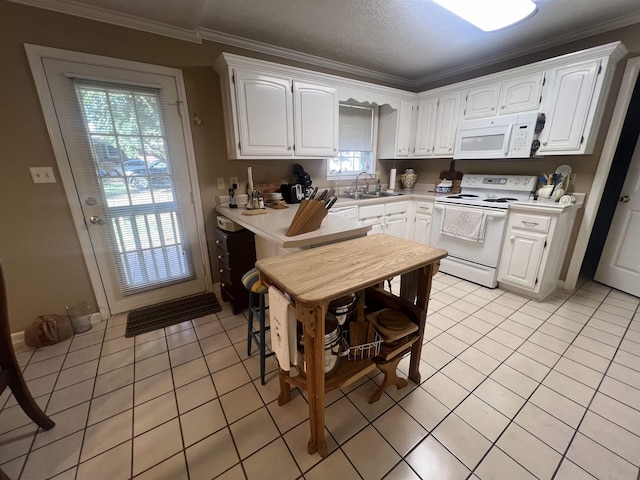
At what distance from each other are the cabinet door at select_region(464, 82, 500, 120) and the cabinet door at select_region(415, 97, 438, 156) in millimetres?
436

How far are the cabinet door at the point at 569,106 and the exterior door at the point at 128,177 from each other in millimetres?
3488

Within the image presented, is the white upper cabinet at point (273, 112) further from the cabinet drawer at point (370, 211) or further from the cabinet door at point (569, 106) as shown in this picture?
the cabinet door at point (569, 106)

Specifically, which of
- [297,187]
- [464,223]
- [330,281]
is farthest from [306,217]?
[464,223]

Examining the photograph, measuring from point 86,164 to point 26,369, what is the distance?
1.55 m

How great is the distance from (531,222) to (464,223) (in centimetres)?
58

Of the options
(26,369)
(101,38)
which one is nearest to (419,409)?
(26,369)

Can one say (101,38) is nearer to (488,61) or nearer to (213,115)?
(213,115)

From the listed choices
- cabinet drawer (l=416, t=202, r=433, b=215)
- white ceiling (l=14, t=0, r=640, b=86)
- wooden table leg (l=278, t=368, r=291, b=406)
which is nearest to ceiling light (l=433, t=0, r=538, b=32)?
white ceiling (l=14, t=0, r=640, b=86)

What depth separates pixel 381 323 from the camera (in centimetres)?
144

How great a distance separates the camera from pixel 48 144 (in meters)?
1.90

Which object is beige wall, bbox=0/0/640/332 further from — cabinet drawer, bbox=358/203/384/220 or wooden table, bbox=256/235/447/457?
wooden table, bbox=256/235/447/457

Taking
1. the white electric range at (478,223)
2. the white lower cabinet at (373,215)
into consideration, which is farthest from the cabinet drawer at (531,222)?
the white lower cabinet at (373,215)

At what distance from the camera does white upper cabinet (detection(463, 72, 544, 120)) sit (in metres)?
2.50

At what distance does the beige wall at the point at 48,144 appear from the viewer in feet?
5.75
